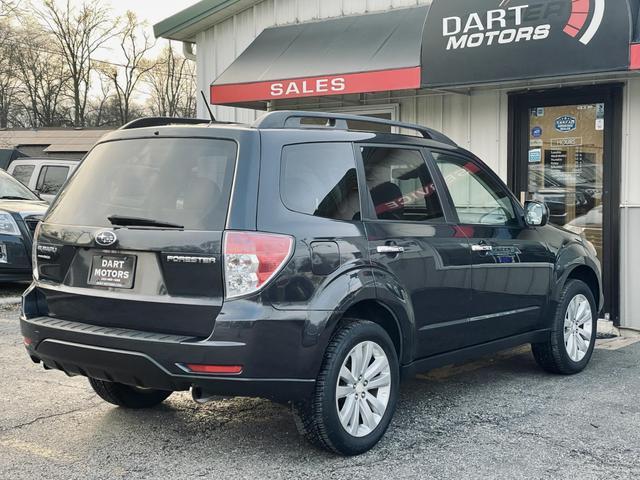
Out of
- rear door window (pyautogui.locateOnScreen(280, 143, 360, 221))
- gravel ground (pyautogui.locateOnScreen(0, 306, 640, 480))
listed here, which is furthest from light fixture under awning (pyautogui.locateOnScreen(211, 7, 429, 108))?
rear door window (pyautogui.locateOnScreen(280, 143, 360, 221))

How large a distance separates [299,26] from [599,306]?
237 inches

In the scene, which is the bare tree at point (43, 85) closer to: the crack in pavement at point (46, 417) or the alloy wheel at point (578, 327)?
the crack in pavement at point (46, 417)

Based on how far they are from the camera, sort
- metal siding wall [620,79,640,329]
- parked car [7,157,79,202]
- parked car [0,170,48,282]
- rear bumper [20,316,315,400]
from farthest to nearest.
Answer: parked car [7,157,79,202]
parked car [0,170,48,282]
metal siding wall [620,79,640,329]
rear bumper [20,316,315,400]

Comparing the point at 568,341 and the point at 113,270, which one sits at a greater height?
the point at 113,270

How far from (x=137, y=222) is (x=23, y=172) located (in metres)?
11.7

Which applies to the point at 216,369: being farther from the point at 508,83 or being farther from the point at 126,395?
the point at 508,83

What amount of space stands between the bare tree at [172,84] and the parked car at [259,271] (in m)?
43.8

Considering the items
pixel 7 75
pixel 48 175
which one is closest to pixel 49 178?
pixel 48 175

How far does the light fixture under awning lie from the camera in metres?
8.90

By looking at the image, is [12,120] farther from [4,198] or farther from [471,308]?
[471,308]

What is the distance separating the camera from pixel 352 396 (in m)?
4.18

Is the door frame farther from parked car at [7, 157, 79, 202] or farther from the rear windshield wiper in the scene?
parked car at [7, 157, 79, 202]

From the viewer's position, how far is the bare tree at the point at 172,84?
4716 cm

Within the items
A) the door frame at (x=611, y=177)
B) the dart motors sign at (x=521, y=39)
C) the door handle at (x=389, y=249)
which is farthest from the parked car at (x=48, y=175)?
the door handle at (x=389, y=249)
